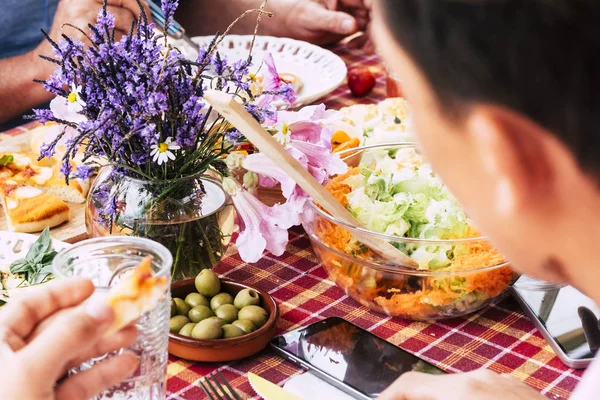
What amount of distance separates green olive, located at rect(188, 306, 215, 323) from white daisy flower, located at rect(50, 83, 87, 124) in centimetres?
31

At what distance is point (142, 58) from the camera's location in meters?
1.06

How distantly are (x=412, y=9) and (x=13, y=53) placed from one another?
2.20 m

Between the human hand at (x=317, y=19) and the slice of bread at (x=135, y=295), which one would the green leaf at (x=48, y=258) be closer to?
the slice of bread at (x=135, y=295)

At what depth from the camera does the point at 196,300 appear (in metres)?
1.06

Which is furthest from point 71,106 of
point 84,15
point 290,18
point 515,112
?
point 290,18

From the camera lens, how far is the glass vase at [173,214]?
1123 mm

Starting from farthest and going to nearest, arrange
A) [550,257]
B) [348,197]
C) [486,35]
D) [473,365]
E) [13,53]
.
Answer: [13,53] < [348,197] < [473,365] < [550,257] < [486,35]

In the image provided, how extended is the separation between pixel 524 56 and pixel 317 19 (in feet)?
6.51

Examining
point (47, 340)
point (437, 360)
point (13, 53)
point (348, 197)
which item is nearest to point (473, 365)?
point (437, 360)

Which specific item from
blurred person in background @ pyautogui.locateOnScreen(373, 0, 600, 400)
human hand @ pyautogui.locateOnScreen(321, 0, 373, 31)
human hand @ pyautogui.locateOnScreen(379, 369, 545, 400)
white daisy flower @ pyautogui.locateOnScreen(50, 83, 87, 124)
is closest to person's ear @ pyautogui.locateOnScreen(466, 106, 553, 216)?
blurred person in background @ pyautogui.locateOnScreen(373, 0, 600, 400)

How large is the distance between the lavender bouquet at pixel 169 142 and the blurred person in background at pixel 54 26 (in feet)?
3.75

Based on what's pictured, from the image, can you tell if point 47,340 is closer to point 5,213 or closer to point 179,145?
point 179,145

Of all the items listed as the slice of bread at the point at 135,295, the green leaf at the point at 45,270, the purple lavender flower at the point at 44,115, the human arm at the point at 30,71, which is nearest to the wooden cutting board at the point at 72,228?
the green leaf at the point at 45,270

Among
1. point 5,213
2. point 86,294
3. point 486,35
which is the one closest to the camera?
point 486,35
